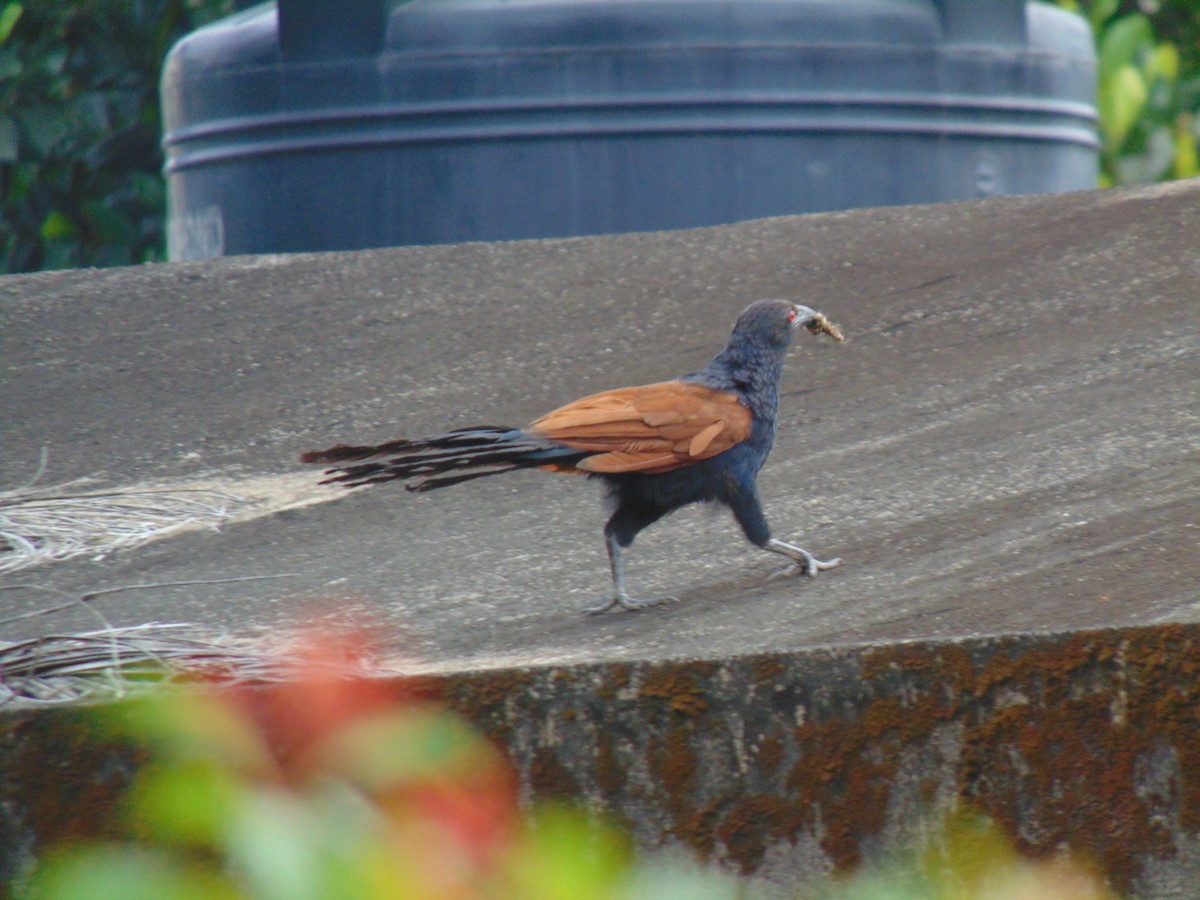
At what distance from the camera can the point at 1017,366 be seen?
4078mm

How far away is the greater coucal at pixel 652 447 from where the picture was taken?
262 cm

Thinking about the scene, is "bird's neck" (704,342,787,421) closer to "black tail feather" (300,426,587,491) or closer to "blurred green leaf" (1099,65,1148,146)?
"black tail feather" (300,426,587,491)

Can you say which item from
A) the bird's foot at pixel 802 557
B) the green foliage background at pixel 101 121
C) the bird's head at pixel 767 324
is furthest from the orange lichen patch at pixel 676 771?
the green foliage background at pixel 101 121

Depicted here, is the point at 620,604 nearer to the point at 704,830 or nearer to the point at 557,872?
the point at 704,830

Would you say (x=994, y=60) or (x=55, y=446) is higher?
Answer: (x=994, y=60)

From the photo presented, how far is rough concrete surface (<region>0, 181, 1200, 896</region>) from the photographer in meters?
2.04

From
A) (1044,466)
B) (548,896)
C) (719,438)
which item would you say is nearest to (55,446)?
(719,438)

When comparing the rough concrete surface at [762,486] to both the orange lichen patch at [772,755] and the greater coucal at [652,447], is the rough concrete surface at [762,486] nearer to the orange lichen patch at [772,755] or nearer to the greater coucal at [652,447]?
the orange lichen patch at [772,755]

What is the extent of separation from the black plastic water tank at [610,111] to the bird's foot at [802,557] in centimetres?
321

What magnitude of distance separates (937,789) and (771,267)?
3.12m

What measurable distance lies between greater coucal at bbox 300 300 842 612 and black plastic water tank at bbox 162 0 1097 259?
9.55 feet

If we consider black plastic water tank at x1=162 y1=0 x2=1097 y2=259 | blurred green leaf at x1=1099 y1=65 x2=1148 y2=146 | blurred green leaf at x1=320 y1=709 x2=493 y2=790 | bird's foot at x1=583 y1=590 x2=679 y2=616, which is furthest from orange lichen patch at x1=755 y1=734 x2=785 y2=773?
blurred green leaf at x1=1099 y1=65 x2=1148 y2=146

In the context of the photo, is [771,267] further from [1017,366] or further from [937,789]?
[937,789]

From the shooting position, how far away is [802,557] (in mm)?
2852
